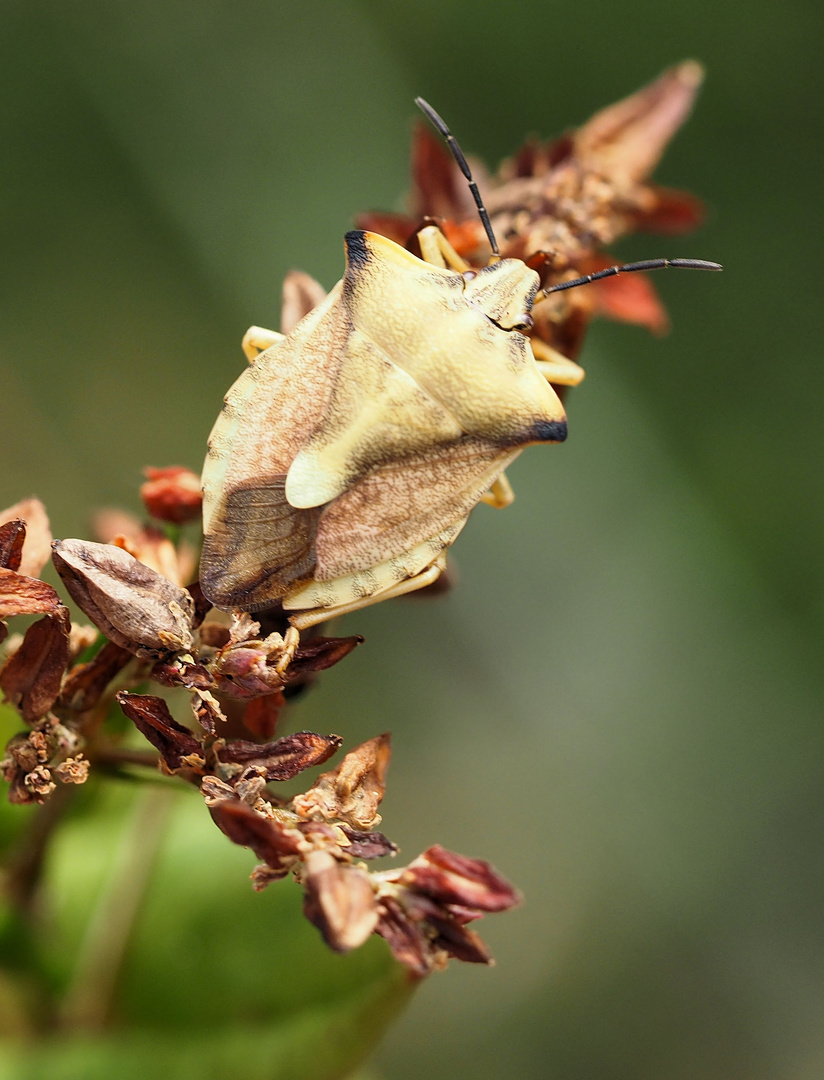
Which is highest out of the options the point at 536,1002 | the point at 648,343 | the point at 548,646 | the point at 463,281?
the point at 463,281

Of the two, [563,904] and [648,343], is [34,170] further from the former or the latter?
[563,904]

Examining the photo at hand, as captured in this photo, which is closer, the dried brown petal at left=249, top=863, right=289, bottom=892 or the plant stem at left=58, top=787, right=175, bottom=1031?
the dried brown petal at left=249, top=863, right=289, bottom=892

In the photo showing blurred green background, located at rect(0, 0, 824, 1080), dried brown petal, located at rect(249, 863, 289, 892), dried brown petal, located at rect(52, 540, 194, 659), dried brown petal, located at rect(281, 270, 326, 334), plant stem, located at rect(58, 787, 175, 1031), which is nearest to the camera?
dried brown petal, located at rect(249, 863, 289, 892)

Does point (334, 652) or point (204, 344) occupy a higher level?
point (204, 344)

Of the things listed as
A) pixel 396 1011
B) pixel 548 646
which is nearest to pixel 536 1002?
pixel 548 646

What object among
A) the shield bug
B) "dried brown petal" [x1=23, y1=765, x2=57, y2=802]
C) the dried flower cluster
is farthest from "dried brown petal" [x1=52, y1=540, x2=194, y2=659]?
"dried brown petal" [x1=23, y1=765, x2=57, y2=802]

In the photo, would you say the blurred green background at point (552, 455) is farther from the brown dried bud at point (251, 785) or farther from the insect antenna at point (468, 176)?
the brown dried bud at point (251, 785)

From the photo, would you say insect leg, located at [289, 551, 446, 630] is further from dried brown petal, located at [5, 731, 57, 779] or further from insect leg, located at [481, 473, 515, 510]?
dried brown petal, located at [5, 731, 57, 779]
